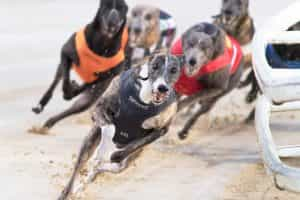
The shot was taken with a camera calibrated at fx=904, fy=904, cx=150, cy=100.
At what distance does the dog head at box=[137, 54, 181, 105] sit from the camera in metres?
4.13

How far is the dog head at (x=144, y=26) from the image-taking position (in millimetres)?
7270

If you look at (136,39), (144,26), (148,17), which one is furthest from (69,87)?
(148,17)

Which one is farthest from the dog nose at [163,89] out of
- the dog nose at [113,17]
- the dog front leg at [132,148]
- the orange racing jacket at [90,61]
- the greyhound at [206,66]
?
the orange racing jacket at [90,61]

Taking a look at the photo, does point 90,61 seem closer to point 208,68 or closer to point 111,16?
point 111,16

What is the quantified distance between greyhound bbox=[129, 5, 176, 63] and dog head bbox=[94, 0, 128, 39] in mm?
1113

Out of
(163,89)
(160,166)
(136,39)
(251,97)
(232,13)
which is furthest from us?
(136,39)

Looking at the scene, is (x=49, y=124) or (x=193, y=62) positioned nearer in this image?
(x=193, y=62)

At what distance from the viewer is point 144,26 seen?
7.38m

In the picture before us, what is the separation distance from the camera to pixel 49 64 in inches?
342

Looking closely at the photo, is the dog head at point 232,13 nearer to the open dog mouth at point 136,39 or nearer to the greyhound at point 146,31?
the greyhound at point 146,31

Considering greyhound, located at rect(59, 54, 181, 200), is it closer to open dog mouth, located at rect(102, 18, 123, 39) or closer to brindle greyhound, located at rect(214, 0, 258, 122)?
open dog mouth, located at rect(102, 18, 123, 39)

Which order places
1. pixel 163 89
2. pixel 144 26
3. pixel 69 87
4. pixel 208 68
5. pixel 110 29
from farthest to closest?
pixel 144 26 → pixel 69 87 → pixel 208 68 → pixel 110 29 → pixel 163 89

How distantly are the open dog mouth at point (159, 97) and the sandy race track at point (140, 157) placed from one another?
0.60 m

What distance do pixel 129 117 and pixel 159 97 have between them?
0.63 ft
